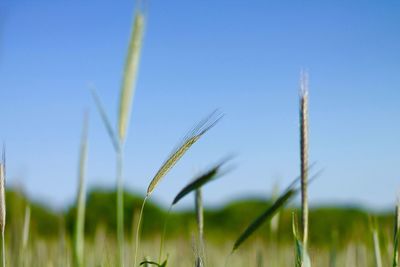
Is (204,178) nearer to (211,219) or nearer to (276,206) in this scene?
(276,206)

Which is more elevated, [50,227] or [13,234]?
[50,227]

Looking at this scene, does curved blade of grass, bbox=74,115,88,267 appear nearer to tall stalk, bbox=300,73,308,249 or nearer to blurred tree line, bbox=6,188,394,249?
tall stalk, bbox=300,73,308,249

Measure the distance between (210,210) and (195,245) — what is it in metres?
7.75

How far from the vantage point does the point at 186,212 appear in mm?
8312

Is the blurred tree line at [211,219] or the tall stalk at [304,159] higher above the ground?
the blurred tree line at [211,219]

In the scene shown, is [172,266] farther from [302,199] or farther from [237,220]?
[237,220]

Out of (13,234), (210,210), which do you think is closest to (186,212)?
(210,210)

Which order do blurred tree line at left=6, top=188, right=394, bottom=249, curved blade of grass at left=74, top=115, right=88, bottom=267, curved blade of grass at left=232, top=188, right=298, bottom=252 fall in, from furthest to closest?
1. blurred tree line at left=6, top=188, right=394, bottom=249
2. curved blade of grass at left=232, top=188, right=298, bottom=252
3. curved blade of grass at left=74, top=115, right=88, bottom=267

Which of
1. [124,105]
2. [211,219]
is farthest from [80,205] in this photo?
[211,219]

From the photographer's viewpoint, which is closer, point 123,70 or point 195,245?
point 123,70

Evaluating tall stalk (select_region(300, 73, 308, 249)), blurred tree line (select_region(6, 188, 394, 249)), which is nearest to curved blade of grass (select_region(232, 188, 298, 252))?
tall stalk (select_region(300, 73, 308, 249))

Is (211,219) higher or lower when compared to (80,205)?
higher

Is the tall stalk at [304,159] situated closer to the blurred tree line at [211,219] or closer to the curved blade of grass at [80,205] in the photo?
the curved blade of grass at [80,205]

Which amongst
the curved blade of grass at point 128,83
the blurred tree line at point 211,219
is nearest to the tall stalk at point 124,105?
the curved blade of grass at point 128,83
